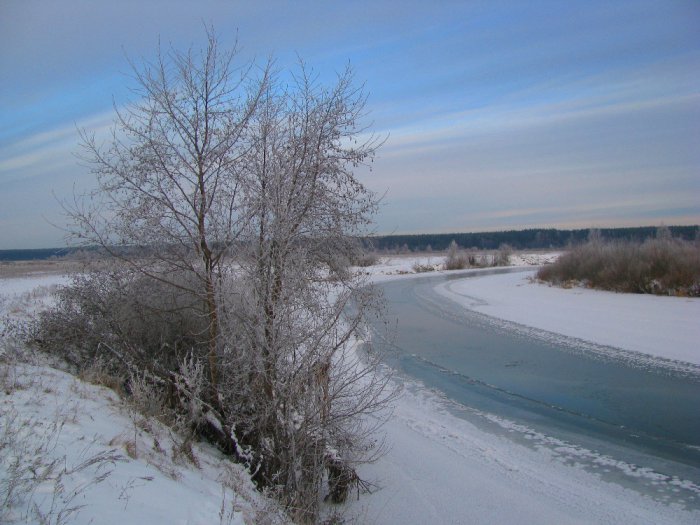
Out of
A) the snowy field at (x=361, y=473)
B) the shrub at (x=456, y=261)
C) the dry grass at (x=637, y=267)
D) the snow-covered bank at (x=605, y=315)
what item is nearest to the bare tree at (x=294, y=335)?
the snowy field at (x=361, y=473)

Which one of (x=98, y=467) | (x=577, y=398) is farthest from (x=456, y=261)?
(x=98, y=467)

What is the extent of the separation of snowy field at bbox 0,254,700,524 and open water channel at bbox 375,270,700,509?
189mm

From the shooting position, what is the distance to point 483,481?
6.74 metres

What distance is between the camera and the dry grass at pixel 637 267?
83.4ft

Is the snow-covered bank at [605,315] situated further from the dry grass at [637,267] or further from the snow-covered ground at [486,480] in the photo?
the snow-covered ground at [486,480]

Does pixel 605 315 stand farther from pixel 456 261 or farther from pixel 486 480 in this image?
pixel 456 261

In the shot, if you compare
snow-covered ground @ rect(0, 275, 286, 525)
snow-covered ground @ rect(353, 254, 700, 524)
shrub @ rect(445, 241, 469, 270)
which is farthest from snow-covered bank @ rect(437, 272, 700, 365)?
shrub @ rect(445, 241, 469, 270)

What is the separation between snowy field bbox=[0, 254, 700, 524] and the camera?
4332mm

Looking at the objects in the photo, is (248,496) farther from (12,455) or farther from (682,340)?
(682,340)

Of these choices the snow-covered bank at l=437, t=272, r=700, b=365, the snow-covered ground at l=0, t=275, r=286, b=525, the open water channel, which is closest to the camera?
the snow-covered ground at l=0, t=275, r=286, b=525

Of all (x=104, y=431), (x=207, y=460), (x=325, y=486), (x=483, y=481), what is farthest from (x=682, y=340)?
(x=104, y=431)

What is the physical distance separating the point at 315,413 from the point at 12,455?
120 inches

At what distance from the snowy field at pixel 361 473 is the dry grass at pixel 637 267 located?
21.0m

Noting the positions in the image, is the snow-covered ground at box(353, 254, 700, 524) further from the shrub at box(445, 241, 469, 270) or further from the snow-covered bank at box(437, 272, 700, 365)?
the shrub at box(445, 241, 469, 270)
